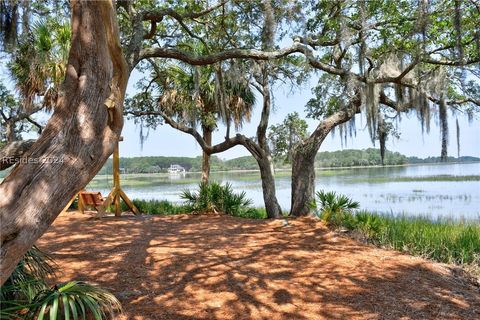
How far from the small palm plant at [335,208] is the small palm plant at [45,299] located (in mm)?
4841

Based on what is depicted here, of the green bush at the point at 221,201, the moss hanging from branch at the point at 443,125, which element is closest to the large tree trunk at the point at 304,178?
the green bush at the point at 221,201

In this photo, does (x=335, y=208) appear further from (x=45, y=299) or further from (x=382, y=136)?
(x=45, y=299)

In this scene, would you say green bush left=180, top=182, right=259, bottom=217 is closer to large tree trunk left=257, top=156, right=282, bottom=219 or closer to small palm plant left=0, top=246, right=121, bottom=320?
large tree trunk left=257, top=156, right=282, bottom=219

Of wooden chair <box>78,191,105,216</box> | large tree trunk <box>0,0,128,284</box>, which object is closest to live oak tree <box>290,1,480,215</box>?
large tree trunk <box>0,0,128,284</box>

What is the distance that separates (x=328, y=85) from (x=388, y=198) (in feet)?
31.2

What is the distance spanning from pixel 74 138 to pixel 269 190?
23.7 ft

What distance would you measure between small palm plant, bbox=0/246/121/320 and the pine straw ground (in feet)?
1.46

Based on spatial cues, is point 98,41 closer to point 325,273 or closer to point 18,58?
point 325,273

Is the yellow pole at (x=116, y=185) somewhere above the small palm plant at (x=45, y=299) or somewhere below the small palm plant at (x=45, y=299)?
above

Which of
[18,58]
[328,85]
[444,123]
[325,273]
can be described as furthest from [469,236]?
[18,58]

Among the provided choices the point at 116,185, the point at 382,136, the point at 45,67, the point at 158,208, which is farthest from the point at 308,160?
the point at 45,67

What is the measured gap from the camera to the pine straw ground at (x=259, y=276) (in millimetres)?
3484

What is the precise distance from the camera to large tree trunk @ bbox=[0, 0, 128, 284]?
1946 millimetres

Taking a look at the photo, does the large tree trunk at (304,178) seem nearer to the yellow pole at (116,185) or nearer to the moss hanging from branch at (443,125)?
the moss hanging from branch at (443,125)
